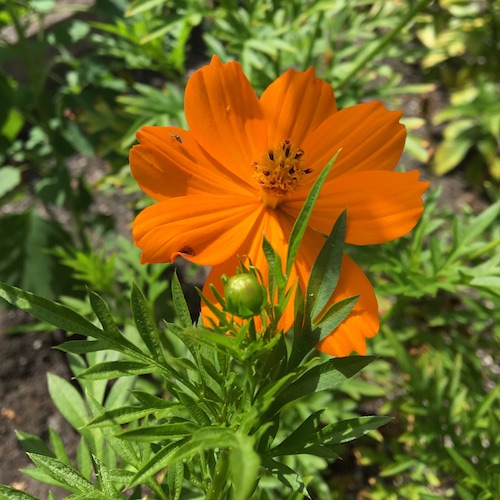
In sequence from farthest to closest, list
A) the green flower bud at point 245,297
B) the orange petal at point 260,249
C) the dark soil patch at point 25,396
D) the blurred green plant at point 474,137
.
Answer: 1. the blurred green plant at point 474,137
2. the dark soil patch at point 25,396
3. the orange petal at point 260,249
4. the green flower bud at point 245,297

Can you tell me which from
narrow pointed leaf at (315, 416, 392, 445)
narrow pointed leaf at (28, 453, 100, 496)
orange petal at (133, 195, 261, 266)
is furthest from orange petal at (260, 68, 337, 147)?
narrow pointed leaf at (28, 453, 100, 496)

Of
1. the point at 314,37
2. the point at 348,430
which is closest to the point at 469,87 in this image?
the point at 314,37

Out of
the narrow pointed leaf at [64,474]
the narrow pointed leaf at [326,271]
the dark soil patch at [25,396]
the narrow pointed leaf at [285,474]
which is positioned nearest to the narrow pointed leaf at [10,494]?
the narrow pointed leaf at [64,474]

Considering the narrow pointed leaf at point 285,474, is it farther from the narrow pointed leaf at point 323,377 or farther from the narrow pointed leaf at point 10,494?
the narrow pointed leaf at point 10,494

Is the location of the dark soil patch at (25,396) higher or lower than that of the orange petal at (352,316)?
lower

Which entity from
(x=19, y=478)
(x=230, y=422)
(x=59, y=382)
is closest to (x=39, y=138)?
(x=19, y=478)
